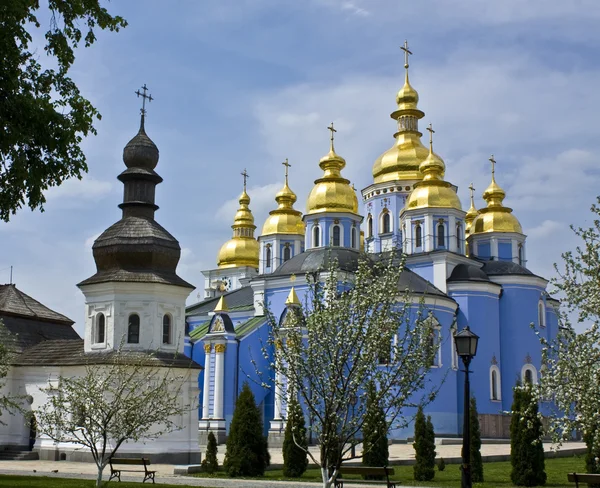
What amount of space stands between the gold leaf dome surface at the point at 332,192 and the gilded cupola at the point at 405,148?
137 inches

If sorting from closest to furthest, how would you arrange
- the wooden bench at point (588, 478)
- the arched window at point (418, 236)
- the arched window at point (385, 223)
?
the wooden bench at point (588, 478) < the arched window at point (418, 236) < the arched window at point (385, 223)

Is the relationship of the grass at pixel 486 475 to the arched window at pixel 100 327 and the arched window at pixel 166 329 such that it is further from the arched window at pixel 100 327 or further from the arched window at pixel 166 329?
the arched window at pixel 100 327

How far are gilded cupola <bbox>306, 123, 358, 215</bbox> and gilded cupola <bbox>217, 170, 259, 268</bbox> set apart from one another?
1489 centimetres

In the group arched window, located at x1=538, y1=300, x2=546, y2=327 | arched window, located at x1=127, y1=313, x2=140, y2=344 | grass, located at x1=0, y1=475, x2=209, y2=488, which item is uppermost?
arched window, located at x1=538, y1=300, x2=546, y2=327

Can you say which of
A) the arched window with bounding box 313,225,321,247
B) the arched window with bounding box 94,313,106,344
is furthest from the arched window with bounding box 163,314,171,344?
the arched window with bounding box 313,225,321,247

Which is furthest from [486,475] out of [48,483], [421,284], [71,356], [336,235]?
[336,235]

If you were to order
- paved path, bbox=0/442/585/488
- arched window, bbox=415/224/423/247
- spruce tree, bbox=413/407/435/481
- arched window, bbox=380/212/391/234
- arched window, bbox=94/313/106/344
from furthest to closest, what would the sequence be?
arched window, bbox=380/212/391/234, arched window, bbox=415/224/423/247, arched window, bbox=94/313/106/344, spruce tree, bbox=413/407/435/481, paved path, bbox=0/442/585/488

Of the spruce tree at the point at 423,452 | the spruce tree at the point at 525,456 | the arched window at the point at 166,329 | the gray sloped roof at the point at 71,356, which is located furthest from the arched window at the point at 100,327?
the spruce tree at the point at 525,456

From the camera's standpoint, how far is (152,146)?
99.5 feet

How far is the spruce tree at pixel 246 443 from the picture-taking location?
72.7ft

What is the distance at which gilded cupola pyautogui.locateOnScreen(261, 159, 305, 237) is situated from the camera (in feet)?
174

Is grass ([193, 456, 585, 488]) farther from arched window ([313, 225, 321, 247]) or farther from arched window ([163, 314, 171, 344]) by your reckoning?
arched window ([313, 225, 321, 247])

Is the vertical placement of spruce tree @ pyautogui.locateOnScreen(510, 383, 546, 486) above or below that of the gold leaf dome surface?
below

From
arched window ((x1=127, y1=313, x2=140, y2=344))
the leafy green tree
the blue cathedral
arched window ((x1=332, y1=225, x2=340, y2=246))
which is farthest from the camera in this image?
arched window ((x1=332, y1=225, x2=340, y2=246))
